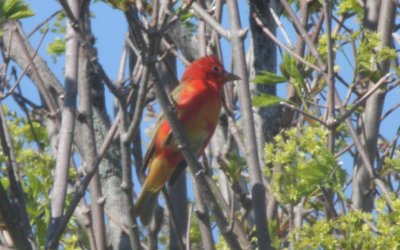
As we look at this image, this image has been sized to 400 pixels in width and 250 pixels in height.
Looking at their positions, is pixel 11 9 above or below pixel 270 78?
above

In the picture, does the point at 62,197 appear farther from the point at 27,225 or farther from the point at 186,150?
the point at 186,150

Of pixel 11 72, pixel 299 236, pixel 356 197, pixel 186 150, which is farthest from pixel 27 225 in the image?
pixel 11 72

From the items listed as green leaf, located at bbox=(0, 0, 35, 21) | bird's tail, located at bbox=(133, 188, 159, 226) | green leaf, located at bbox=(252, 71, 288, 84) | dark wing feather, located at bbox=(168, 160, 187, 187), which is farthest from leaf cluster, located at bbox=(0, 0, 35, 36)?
dark wing feather, located at bbox=(168, 160, 187, 187)

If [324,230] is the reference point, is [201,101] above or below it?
above

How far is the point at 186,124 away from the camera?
6.27 meters

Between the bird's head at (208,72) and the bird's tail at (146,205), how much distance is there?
0.71 m

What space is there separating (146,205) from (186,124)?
0.53 m

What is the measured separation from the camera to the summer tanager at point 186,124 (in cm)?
607

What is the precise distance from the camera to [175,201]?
20.7ft

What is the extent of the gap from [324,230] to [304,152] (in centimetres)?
54

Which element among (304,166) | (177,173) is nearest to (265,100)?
(304,166)

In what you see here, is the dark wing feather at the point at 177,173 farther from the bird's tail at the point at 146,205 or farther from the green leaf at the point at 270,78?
the green leaf at the point at 270,78

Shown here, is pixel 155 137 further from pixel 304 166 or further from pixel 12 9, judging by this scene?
pixel 304 166

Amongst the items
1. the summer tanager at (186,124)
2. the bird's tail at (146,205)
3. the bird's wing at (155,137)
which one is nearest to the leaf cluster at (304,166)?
the summer tanager at (186,124)
